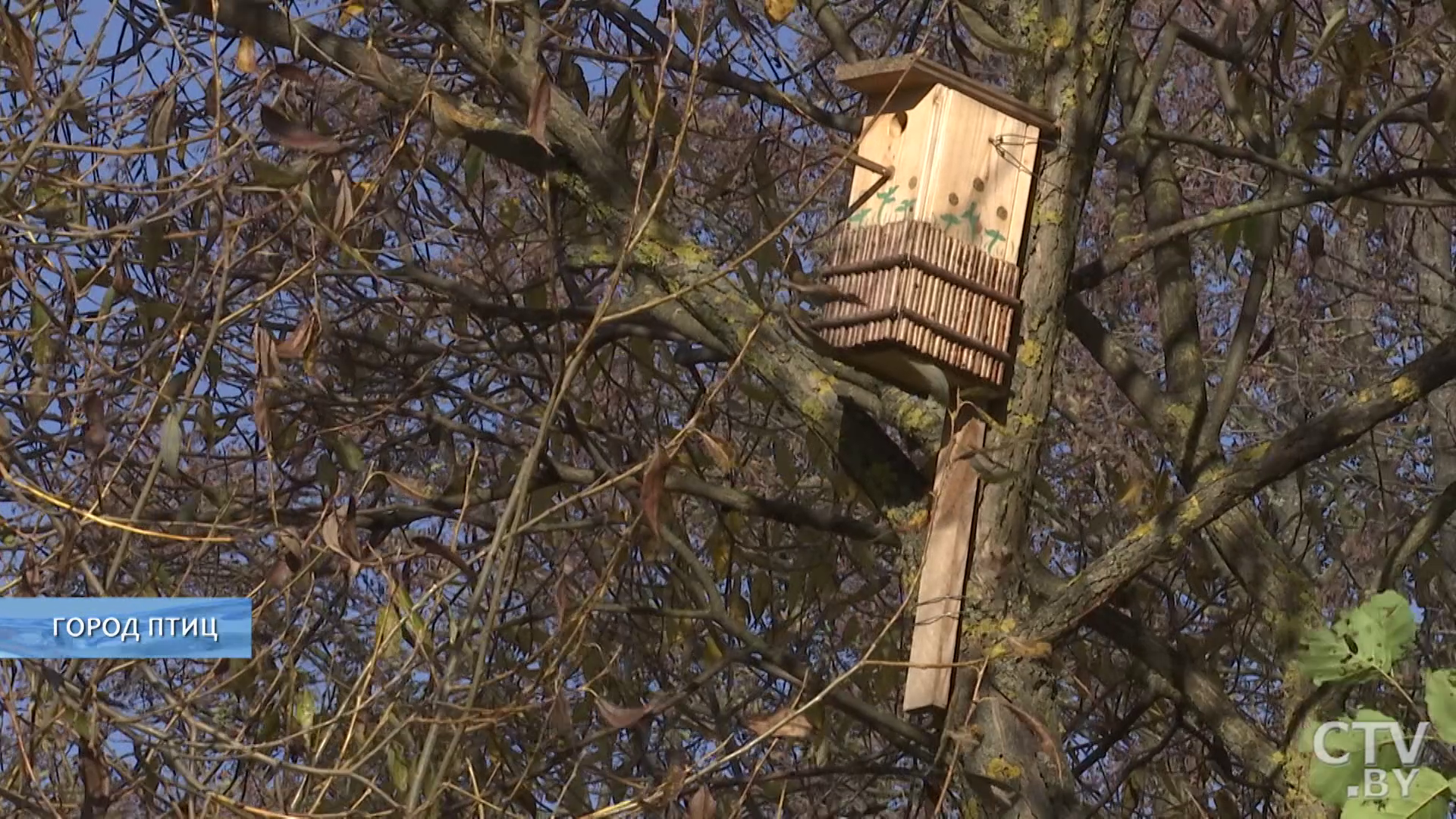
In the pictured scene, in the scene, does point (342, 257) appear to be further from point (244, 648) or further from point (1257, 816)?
point (1257, 816)

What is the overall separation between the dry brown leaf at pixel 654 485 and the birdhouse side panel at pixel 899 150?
3.21 feet

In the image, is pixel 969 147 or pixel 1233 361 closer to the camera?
pixel 969 147

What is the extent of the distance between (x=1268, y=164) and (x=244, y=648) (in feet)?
6.26

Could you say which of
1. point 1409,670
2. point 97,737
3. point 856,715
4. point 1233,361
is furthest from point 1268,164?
point 1409,670

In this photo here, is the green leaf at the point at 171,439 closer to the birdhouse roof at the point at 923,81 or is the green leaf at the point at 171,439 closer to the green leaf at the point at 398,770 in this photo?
the green leaf at the point at 398,770

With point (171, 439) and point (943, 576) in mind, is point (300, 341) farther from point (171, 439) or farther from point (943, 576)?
point (943, 576)

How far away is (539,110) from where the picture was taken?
2.98 m

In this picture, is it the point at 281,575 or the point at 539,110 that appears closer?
the point at 281,575

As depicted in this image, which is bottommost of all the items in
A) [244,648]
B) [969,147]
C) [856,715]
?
[244,648]

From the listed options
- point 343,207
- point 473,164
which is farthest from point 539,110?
point 473,164

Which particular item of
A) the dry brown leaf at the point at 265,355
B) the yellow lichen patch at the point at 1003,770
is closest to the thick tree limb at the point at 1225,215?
the yellow lichen patch at the point at 1003,770

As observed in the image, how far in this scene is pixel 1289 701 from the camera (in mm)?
3863

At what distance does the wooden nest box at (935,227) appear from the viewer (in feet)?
10.9

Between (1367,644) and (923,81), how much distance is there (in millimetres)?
1677
